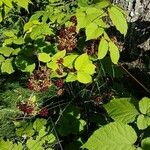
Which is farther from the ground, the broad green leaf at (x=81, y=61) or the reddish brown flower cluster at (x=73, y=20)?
the reddish brown flower cluster at (x=73, y=20)

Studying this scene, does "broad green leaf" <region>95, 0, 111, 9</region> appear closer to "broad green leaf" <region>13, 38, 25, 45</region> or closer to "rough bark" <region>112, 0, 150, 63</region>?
"broad green leaf" <region>13, 38, 25, 45</region>

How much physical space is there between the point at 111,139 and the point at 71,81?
605 mm

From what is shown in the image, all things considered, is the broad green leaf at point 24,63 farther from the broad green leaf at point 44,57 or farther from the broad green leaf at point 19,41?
the broad green leaf at point 44,57

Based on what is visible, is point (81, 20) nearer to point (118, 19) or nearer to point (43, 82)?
point (118, 19)

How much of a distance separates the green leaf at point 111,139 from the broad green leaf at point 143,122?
0.11 m

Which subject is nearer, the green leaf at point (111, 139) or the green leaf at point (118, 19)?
the green leaf at point (111, 139)

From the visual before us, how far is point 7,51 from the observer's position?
7.73 feet

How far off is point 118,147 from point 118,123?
118mm

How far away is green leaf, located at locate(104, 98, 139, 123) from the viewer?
5.24ft

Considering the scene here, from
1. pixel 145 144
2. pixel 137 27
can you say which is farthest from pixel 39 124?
pixel 137 27

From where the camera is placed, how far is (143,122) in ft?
5.18

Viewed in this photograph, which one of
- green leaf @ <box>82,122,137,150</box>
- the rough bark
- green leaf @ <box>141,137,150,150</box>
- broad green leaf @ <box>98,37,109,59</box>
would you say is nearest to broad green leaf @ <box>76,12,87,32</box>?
broad green leaf @ <box>98,37,109,59</box>

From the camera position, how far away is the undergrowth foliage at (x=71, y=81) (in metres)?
1.61

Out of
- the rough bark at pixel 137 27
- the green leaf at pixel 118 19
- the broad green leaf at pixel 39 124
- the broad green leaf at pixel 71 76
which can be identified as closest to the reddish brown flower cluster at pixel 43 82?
the broad green leaf at pixel 71 76
